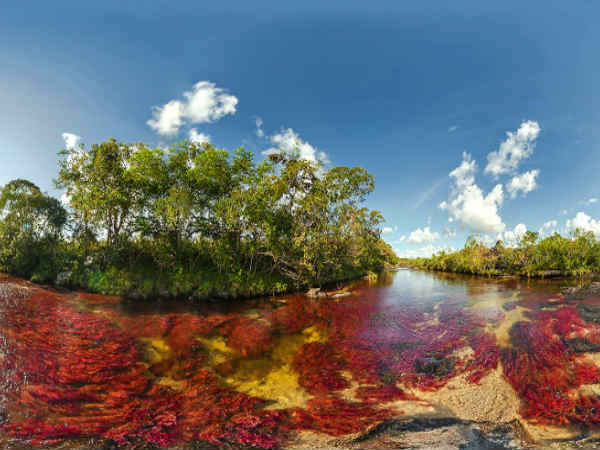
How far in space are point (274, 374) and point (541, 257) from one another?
184 ft

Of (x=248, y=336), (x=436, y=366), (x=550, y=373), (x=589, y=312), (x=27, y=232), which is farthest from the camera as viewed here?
(x=27, y=232)

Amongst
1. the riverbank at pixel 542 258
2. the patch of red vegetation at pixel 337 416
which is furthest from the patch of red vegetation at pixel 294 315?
the riverbank at pixel 542 258

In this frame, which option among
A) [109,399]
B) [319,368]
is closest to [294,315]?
[319,368]

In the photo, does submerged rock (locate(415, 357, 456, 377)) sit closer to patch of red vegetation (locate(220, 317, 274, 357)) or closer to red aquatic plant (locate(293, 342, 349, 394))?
red aquatic plant (locate(293, 342, 349, 394))

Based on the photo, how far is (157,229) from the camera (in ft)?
78.2

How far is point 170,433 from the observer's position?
5.07 meters

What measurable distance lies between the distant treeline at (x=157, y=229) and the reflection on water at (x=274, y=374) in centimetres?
690

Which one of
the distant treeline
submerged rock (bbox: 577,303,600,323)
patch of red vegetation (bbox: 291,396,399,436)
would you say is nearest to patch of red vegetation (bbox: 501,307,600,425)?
submerged rock (bbox: 577,303,600,323)

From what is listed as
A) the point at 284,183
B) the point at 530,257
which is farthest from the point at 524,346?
the point at 530,257

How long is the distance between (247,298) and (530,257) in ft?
175

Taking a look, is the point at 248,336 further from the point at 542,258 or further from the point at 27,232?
the point at 542,258

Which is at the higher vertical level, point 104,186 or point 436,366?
point 104,186

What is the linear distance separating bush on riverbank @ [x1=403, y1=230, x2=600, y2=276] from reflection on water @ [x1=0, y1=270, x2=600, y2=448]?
3572 cm

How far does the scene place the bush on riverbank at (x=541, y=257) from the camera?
1572 inches
